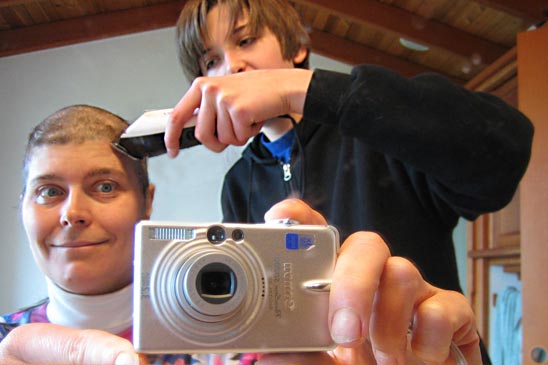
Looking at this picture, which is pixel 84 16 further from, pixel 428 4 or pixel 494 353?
pixel 494 353

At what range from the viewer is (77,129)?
444 millimetres

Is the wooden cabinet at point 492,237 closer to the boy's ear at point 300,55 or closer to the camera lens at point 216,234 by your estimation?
the boy's ear at point 300,55

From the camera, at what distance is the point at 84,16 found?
48cm

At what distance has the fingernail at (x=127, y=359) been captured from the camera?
0.28 m

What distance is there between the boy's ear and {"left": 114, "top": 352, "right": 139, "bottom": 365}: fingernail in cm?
36

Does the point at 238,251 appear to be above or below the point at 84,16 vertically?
below

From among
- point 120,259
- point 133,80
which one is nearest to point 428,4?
point 133,80

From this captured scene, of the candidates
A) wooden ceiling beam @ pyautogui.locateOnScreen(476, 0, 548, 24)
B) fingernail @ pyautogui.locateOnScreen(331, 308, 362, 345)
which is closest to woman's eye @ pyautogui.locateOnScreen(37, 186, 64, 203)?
fingernail @ pyautogui.locateOnScreen(331, 308, 362, 345)

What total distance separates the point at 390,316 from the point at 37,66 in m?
0.35

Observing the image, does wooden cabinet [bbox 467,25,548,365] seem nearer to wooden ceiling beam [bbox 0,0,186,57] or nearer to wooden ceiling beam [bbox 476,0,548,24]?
wooden ceiling beam [bbox 476,0,548,24]

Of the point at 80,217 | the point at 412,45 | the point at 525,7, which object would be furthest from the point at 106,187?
the point at 525,7

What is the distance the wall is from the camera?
17.5 inches

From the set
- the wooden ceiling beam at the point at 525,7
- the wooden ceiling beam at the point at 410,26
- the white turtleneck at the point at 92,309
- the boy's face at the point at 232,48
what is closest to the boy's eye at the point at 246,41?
the boy's face at the point at 232,48

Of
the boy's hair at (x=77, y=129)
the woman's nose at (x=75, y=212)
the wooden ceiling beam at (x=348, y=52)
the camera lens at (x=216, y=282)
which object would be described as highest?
the wooden ceiling beam at (x=348, y=52)
